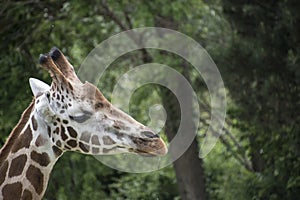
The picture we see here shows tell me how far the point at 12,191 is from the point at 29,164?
19cm

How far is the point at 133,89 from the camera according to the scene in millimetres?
11102

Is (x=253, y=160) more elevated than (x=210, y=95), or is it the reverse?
(x=210, y=95)

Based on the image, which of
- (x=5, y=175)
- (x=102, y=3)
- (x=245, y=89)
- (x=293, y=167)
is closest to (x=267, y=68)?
(x=245, y=89)

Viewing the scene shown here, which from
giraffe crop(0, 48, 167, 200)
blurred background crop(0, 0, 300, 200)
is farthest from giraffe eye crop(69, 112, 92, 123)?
blurred background crop(0, 0, 300, 200)

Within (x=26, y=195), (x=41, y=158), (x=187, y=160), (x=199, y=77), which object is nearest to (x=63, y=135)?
(x=41, y=158)

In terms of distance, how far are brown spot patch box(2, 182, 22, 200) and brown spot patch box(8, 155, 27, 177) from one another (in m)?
0.07

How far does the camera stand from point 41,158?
5449 mm

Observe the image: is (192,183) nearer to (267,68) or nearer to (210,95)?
(210,95)

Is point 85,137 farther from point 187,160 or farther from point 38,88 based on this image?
point 187,160

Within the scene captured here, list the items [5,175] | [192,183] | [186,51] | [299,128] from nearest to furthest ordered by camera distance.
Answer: [5,175] → [299,128] → [186,51] → [192,183]

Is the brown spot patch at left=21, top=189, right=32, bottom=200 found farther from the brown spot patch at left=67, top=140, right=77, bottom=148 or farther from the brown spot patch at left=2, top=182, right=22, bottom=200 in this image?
the brown spot patch at left=67, top=140, right=77, bottom=148

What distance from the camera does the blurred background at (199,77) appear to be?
29.9 ft

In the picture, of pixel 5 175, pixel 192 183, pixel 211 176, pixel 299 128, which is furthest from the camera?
pixel 211 176

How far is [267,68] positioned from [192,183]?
244cm
